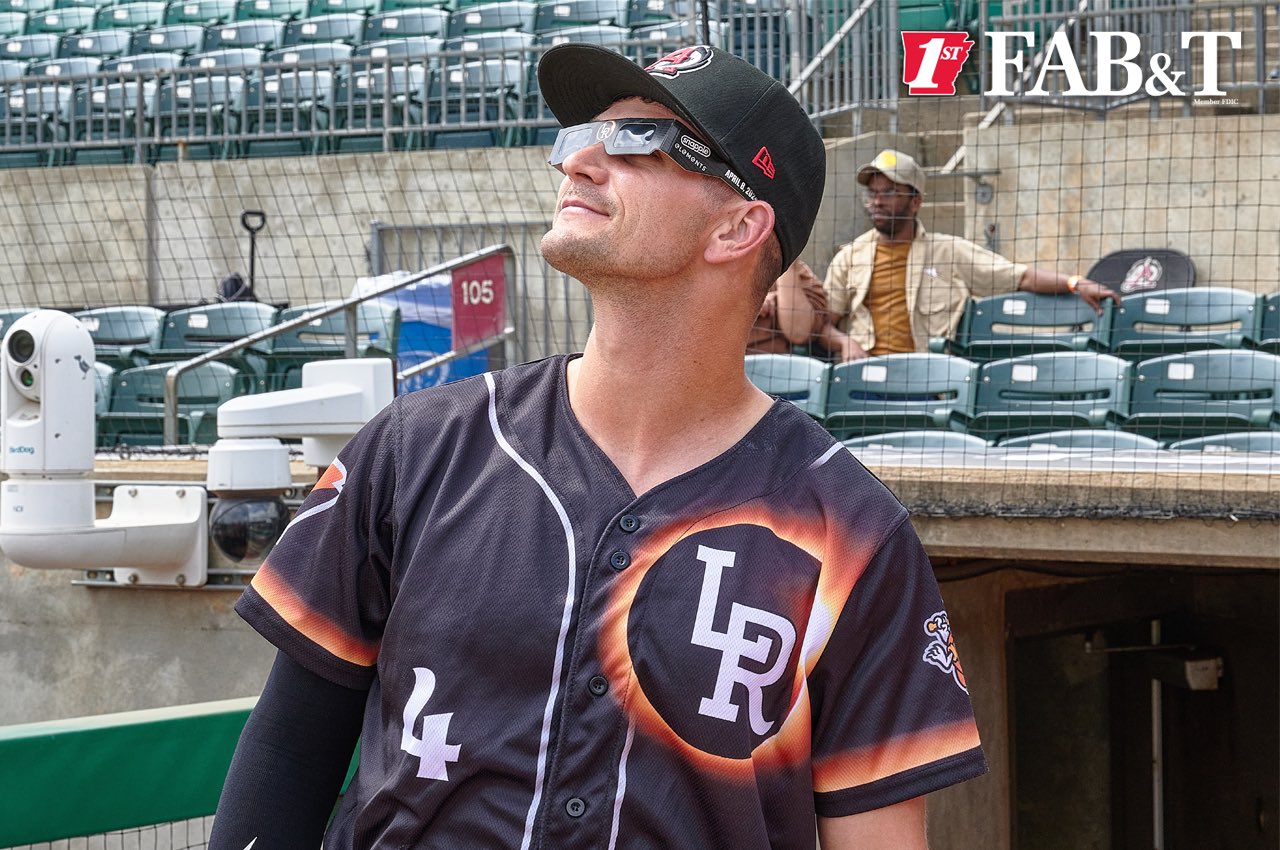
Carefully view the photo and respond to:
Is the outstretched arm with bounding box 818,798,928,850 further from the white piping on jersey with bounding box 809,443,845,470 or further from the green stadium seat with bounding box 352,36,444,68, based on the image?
the green stadium seat with bounding box 352,36,444,68

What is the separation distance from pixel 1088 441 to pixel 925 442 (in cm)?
62

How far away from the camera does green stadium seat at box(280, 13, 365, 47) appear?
37.2 feet

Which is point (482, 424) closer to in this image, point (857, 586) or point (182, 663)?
point (857, 586)

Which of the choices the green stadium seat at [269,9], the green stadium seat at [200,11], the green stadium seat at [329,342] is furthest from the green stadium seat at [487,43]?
the green stadium seat at [329,342]

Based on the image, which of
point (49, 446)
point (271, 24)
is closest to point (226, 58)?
point (271, 24)

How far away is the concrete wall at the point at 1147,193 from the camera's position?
838 centimetres

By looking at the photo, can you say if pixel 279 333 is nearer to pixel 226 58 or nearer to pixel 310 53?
pixel 310 53

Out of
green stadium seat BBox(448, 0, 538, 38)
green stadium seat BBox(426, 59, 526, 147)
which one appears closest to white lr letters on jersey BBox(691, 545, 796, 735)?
green stadium seat BBox(426, 59, 526, 147)

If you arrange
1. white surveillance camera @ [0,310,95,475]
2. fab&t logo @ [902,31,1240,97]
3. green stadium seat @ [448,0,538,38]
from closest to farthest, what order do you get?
1. white surveillance camera @ [0,310,95,475]
2. fab&t logo @ [902,31,1240,97]
3. green stadium seat @ [448,0,538,38]

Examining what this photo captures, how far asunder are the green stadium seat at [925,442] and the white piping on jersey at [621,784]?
405cm

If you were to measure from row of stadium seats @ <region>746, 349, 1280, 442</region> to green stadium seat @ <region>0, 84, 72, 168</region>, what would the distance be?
22.7ft

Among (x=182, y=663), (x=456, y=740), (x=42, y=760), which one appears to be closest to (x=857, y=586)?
(x=456, y=740)

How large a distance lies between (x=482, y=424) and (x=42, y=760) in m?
1.26

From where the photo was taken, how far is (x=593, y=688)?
1.26 meters
